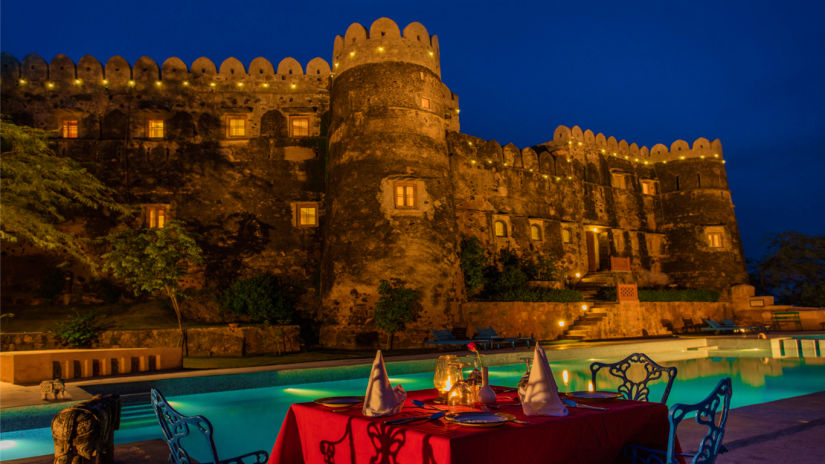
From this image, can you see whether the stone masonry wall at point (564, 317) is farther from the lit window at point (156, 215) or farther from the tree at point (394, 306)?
the lit window at point (156, 215)

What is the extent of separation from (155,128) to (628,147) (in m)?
20.8

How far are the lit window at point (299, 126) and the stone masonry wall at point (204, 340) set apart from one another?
7.70 metres

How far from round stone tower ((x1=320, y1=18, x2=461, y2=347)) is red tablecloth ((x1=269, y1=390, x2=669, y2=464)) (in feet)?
43.3

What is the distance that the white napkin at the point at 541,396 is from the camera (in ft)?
9.41

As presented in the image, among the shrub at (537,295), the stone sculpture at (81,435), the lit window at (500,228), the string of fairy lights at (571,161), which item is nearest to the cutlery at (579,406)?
the stone sculpture at (81,435)

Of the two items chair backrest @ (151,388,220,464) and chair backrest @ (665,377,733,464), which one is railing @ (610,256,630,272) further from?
chair backrest @ (151,388,220,464)

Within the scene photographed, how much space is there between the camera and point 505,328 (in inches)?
684

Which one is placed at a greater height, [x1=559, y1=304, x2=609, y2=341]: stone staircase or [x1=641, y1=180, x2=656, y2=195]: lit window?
[x1=641, y1=180, x2=656, y2=195]: lit window

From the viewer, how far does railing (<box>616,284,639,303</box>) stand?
1975 centimetres

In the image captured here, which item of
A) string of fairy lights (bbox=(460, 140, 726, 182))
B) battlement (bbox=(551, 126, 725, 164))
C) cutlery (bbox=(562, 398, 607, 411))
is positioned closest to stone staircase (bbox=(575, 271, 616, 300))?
string of fairy lights (bbox=(460, 140, 726, 182))

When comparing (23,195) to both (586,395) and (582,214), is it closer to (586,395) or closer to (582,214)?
(586,395)

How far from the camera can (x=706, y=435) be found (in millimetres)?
2629

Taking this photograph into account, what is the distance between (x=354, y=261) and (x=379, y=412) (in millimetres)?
13972

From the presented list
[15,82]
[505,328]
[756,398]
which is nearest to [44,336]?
[15,82]
